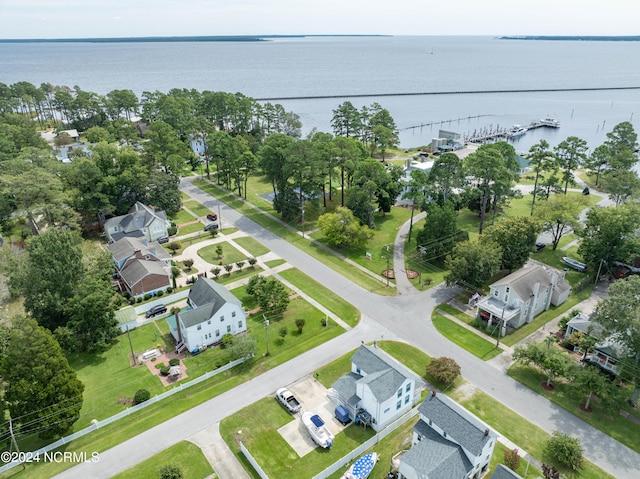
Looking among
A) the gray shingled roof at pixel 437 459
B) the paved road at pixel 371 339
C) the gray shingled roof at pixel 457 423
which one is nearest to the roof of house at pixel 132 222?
the paved road at pixel 371 339

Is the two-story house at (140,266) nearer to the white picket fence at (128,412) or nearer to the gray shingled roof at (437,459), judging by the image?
the white picket fence at (128,412)

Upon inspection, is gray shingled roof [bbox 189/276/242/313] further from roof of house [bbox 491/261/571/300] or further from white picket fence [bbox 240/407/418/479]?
roof of house [bbox 491/261/571/300]

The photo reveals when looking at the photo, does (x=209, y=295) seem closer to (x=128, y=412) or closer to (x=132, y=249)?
(x=128, y=412)

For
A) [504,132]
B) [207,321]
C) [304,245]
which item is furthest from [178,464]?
[504,132]

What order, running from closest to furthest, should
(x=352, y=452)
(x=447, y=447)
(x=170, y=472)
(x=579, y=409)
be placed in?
(x=170, y=472), (x=447, y=447), (x=352, y=452), (x=579, y=409)

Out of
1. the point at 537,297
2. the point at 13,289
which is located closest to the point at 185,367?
the point at 13,289
